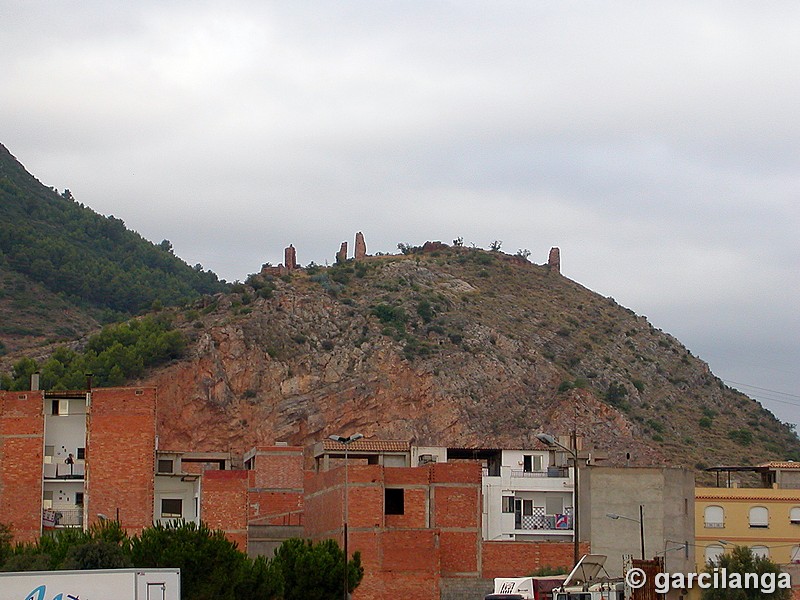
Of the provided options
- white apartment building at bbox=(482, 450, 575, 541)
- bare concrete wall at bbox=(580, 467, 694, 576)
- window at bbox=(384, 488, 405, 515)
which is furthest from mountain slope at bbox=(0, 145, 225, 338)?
bare concrete wall at bbox=(580, 467, 694, 576)

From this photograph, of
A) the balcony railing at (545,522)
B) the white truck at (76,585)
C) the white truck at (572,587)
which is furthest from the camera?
the balcony railing at (545,522)

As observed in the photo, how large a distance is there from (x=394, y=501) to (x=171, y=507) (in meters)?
11.8

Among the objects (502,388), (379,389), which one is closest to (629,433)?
(502,388)

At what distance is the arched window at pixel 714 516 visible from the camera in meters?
85.6

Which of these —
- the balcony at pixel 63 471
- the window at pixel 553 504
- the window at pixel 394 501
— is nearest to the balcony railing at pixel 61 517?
the balcony at pixel 63 471

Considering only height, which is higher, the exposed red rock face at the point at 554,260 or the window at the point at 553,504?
the exposed red rock face at the point at 554,260

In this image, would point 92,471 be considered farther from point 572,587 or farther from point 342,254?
point 342,254

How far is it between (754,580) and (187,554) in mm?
26021

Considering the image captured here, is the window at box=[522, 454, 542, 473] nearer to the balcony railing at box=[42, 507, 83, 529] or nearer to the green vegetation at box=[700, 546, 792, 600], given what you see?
the green vegetation at box=[700, 546, 792, 600]

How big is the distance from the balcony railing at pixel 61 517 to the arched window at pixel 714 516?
36.8m

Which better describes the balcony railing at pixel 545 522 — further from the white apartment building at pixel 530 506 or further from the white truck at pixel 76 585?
the white truck at pixel 76 585

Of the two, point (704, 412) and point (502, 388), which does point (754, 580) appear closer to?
point (502, 388)

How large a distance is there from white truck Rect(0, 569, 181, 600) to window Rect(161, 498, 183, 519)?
34.0 meters

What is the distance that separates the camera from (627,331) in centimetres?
14338
